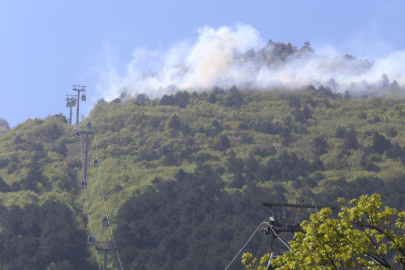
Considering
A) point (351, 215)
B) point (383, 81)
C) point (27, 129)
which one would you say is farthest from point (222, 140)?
point (351, 215)

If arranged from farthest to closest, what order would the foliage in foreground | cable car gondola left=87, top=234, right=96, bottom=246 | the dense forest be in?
the dense forest
cable car gondola left=87, top=234, right=96, bottom=246
the foliage in foreground

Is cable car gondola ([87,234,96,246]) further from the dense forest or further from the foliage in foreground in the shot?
the foliage in foreground

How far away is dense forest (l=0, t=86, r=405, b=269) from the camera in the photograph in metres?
94.9

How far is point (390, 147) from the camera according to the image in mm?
129750

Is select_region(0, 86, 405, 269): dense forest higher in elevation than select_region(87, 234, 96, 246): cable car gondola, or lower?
higher

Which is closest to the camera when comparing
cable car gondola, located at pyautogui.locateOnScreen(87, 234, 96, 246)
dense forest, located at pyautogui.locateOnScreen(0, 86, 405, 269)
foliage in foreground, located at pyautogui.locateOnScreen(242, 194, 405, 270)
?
foliage in foreground, located at pyautogui.locateOnScreen(242, 194, 405, 270)

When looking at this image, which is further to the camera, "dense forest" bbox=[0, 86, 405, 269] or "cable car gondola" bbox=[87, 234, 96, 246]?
"dense forest" bbox=[0, 86, 405, 269]

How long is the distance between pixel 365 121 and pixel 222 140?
26.4 m

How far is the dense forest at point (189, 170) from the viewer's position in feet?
311

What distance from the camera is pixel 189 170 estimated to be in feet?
389

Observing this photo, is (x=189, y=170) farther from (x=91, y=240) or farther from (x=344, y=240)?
(x=344, y=240)

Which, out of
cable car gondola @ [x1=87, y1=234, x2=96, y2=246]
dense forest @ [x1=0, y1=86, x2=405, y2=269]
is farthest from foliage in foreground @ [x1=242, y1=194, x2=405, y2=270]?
dense forest @ [x1=0, y1=86, x2=405, y2=269]

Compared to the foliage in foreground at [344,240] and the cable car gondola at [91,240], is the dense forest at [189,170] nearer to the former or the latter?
the cable car gondola at [91,240]

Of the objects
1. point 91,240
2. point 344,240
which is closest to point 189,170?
point 91,240
